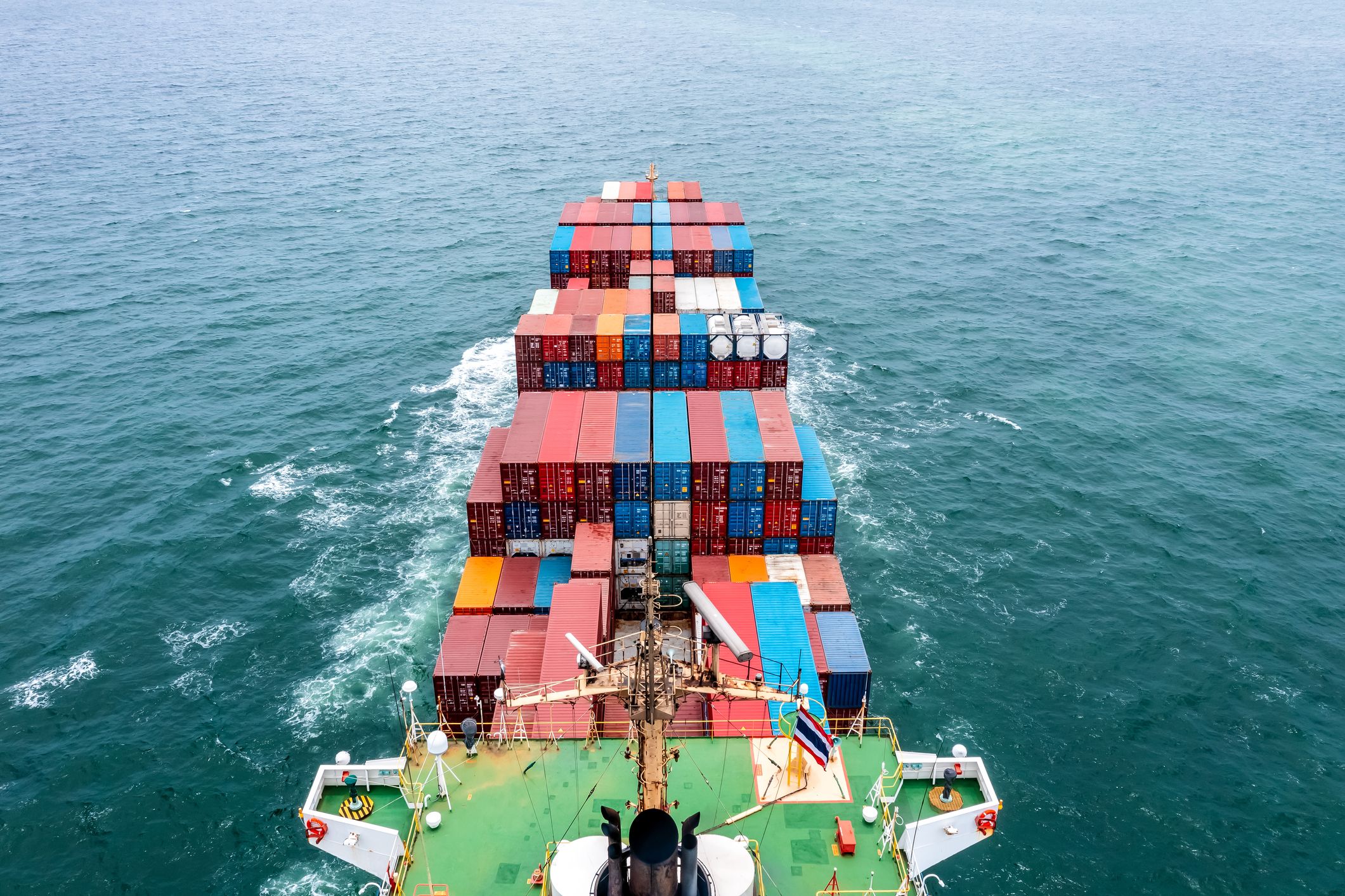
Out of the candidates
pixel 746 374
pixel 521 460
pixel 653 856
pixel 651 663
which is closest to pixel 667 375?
pixel 746 374

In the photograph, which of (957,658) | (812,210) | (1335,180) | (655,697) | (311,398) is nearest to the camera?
(655,697)

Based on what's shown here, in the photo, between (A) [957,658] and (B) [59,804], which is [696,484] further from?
(B) [59,804]

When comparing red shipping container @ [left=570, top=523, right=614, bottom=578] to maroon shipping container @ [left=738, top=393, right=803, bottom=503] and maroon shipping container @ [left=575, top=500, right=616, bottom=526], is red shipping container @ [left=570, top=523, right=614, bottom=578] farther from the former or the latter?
maroon shipping container @ [left=738, top=393, right=803, bottom=503]

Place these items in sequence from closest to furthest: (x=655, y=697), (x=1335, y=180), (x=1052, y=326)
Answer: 1. (x=655, y=697)
2. (x=1052, y=326)
3. (x=1335, y=180)

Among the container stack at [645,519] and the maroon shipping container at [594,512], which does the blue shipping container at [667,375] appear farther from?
the maroon shipping container at [594,512]

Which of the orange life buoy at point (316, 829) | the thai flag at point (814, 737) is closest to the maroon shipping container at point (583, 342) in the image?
the orange life buoy at point (316, 829)

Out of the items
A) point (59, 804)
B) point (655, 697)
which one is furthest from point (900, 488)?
point (59, 804)
